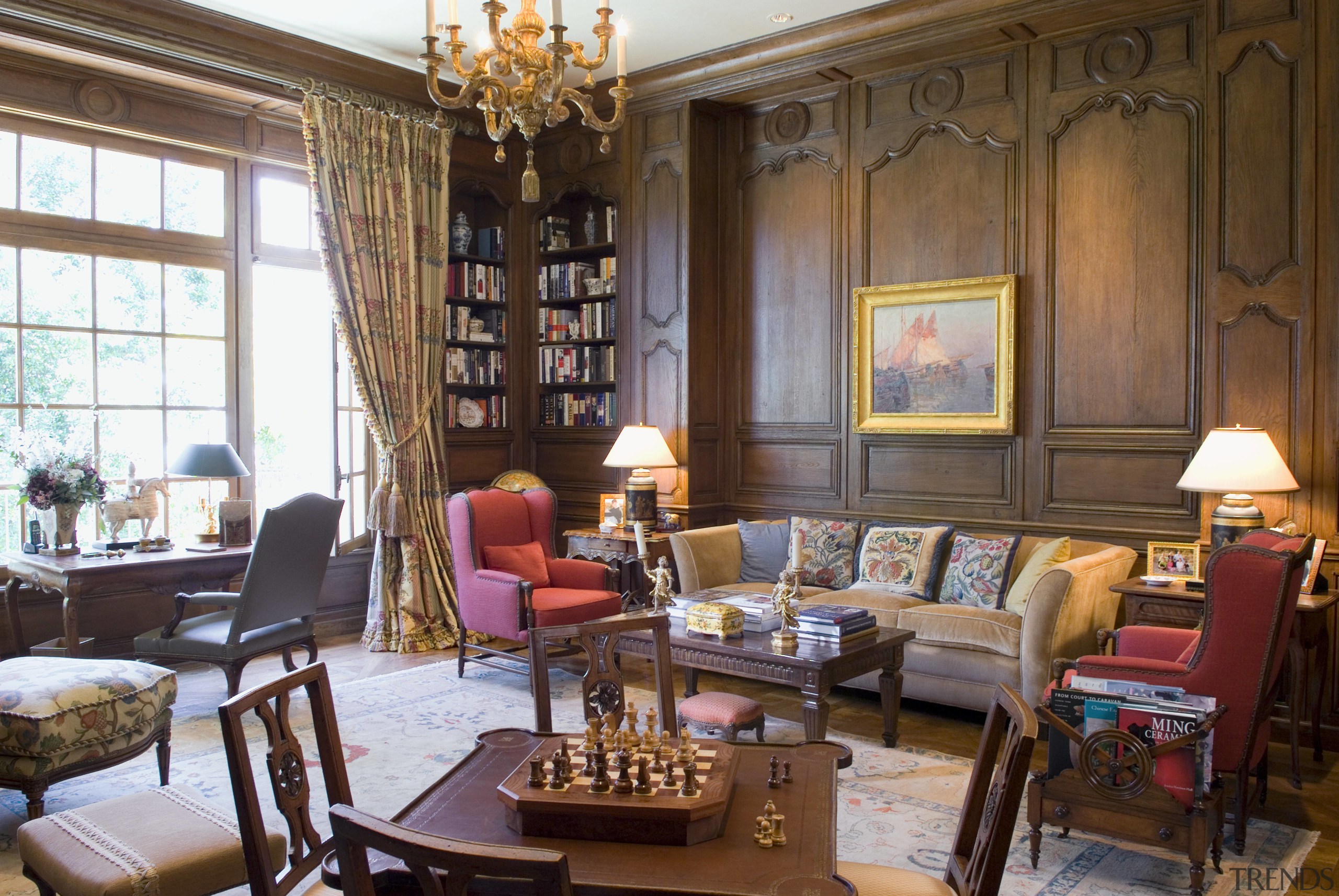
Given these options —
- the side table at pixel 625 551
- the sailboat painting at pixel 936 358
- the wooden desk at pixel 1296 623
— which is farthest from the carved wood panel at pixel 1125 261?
the side table at pixel 625 551

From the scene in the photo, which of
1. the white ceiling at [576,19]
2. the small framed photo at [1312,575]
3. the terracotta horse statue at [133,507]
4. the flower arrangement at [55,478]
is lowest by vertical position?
the small framed photo at [1312,575]

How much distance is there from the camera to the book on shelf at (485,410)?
7227mm

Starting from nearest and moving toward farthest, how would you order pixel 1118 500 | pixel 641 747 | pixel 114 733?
1. pixel 641 747
2. pixel 114 733
3. pixel 1118 500

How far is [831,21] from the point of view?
5.76m

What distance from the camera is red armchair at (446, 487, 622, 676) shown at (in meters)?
5.49

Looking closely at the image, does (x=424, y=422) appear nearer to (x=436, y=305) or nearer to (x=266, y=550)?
(x=436, y=305)

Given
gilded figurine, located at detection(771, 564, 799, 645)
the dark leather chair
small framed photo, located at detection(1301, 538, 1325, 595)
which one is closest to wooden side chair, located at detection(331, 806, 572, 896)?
gilded figurine, located at detection(771, 564, 799, 645)

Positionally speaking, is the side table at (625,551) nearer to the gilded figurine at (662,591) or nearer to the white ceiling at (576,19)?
the gilded figurine at (662,591)

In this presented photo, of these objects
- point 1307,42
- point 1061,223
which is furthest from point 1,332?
point 1307,42

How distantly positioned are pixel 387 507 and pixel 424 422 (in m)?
0.61

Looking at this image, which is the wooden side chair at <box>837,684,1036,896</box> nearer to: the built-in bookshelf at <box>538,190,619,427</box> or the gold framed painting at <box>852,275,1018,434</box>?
the gold framed painting at <box>852,275,1018,434</box>

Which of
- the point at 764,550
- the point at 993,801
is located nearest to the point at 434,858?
the point at 993,801

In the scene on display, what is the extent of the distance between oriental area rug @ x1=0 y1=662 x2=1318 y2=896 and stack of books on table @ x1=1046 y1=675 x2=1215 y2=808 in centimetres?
32

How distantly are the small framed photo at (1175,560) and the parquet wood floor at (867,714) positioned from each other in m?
0.83
